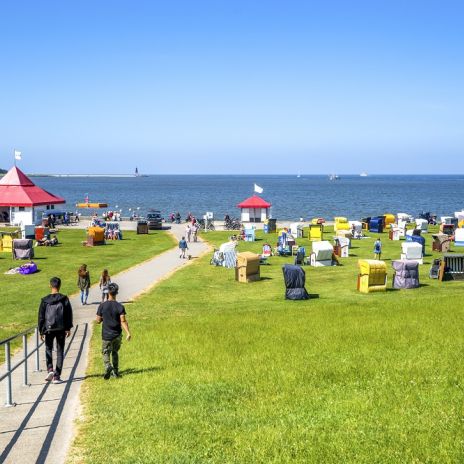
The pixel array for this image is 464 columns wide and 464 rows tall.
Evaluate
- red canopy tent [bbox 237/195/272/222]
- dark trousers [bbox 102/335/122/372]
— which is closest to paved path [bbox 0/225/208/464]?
dark trousers [bbox 102/335/122/372]

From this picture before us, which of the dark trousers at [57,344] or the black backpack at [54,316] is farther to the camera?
the dark trousers at [57,344]

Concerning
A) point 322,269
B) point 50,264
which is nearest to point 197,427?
point 322,269

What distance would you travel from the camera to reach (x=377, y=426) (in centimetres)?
862

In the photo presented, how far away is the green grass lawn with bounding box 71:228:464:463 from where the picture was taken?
798 centimetres

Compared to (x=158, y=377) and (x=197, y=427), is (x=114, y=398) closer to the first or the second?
(x=158, y=377)

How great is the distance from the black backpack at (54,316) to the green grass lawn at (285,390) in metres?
1.36

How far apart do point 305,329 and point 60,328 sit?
7.26m

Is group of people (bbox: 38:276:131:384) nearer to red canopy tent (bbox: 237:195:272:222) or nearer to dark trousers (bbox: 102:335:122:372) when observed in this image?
dark trousers (bbox: 102:335:122:372)

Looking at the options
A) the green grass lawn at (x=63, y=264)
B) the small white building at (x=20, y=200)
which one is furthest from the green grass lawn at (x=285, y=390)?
the small white building at (x=20, y=200)

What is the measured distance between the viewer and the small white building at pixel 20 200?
58.3 m

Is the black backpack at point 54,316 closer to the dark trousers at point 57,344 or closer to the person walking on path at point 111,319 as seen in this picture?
the dark trousers at point 57,344

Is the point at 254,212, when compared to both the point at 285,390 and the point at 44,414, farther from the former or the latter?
the point at 44,414

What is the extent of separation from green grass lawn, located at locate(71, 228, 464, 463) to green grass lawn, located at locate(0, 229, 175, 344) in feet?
15.7

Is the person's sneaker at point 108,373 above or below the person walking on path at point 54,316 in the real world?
below
